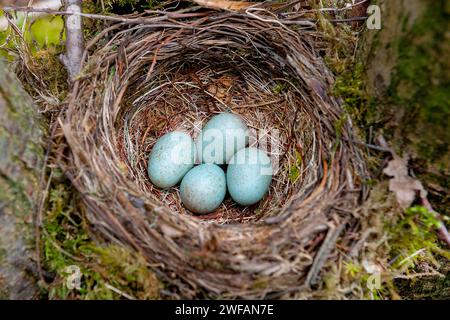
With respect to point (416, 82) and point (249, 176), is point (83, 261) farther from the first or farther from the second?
point (416, 82)

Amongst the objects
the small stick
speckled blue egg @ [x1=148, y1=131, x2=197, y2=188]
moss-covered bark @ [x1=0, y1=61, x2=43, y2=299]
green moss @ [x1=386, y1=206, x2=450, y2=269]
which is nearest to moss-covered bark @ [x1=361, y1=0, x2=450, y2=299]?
green moss @ [x1=386, y1=206, x2=450, y2=269]

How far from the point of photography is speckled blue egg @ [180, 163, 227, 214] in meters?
2.26

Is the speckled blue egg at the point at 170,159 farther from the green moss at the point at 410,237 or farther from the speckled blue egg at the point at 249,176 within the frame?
the green moss at the point at 410,237

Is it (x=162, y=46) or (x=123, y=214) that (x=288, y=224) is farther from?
(x=162, y=46)

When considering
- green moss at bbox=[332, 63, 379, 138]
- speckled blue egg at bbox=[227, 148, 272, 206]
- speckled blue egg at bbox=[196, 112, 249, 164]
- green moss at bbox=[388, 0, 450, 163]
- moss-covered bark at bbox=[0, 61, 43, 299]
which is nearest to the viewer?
green moss at bbox=[388, 0, 450, 163]

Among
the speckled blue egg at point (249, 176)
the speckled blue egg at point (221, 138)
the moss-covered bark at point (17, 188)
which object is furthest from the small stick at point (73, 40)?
the speckled blue egg at point (249, 176)

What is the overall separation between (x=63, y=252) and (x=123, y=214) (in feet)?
0.92

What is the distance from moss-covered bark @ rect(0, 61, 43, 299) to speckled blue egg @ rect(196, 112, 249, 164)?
3.02 ft

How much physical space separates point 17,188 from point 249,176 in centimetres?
109

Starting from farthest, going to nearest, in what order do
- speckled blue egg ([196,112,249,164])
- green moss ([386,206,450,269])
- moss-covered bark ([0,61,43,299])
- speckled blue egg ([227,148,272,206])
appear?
speckled blue egg ([196,112,249,164]), speckled blue egg ([227,148,272,206]), green moss ([386,206,450,269]), moss-covered bark ([0,61,43,299])

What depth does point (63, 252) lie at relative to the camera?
5.63 ft

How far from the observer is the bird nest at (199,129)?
5.49 ft

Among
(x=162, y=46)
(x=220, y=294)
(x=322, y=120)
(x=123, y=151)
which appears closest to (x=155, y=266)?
(x=220, y=294)

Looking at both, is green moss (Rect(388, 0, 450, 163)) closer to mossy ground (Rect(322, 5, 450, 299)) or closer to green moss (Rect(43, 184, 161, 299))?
mossy ground (Rect(322, 5, 450, 299))
